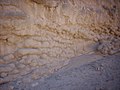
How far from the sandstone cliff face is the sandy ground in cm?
9

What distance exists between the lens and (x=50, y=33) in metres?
1.89

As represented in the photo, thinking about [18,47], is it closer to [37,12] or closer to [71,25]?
[37,12]

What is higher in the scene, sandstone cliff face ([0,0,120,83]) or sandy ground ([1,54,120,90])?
sandstone cliff face ([0,0,120,83])

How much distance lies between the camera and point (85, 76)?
6.62 feet

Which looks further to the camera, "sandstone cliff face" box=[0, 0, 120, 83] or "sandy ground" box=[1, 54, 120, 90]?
"sandy ground" box=[1, 54, 120, 90]

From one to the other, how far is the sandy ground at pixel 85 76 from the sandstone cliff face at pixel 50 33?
0.09m

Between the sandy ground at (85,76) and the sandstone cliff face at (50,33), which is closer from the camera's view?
the sandstone cliff face at (50,33)

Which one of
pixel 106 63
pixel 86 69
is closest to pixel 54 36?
pixel 86 69

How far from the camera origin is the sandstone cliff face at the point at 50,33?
1.65 metres

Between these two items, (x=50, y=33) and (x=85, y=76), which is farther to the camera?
(x=85, y=76)

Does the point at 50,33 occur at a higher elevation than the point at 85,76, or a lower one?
higher

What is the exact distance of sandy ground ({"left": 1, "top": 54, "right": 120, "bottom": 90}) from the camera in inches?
71.7

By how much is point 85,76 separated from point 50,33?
0.67 metres

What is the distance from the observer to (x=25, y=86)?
1.74 metres
